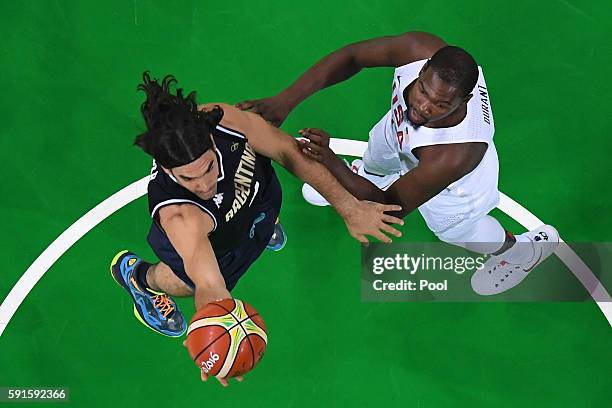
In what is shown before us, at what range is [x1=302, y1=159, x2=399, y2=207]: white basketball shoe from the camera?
5.52 meters

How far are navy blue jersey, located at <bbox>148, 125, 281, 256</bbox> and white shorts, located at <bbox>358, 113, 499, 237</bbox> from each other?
88 centimetres

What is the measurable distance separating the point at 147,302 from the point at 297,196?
1.48 m

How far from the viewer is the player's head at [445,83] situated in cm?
397

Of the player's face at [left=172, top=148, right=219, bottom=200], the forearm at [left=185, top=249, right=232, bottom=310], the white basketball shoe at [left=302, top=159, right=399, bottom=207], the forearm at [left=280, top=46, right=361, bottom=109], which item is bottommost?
the forearm at [left=185, top=249, right=232, bottom=310]

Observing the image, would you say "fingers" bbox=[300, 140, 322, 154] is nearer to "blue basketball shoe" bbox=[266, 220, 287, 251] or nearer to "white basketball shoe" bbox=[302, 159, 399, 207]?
"white basketball shoe" bbox=[302, 159, 399, 207]

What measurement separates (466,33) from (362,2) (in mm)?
926

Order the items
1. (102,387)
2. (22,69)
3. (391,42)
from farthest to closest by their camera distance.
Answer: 1. (22,69)
2. (102,387)
3. (391,42)

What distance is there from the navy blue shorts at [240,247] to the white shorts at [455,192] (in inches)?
32.8

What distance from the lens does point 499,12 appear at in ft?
19.8

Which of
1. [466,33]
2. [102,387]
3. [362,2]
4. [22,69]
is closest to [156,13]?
[22,69]

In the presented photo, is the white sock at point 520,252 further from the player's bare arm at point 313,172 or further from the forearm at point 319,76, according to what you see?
the forearm at point 319,76

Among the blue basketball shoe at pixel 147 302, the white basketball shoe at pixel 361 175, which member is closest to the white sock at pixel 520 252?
the white basketball shoe at pixel 361 175

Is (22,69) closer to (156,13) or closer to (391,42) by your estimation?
(156,13)

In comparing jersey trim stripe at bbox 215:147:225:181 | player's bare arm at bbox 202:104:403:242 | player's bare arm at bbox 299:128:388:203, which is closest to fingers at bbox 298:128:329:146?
player's bare arm at bbox 299:128:388:203
